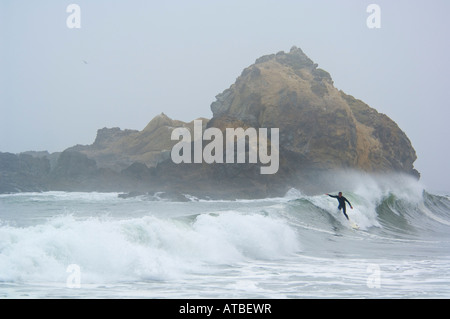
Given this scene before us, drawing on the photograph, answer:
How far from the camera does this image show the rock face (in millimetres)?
44906

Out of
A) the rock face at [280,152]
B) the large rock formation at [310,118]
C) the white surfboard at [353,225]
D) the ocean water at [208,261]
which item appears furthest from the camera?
the large rock formation at [310,118]

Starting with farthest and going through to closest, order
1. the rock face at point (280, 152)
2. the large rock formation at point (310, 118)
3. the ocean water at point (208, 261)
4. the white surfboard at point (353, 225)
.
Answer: the large rock formation at point (310, 118), the rock face at point (280, 152), the white surfboard at point (353, 225), the ocean water at point (208, 261)

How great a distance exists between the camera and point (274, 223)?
15797mm

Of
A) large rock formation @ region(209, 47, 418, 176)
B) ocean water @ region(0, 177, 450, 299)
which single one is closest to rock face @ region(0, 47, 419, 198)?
large rock formation @ region(209, 47, 418, 176)

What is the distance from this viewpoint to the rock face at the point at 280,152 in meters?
44.9

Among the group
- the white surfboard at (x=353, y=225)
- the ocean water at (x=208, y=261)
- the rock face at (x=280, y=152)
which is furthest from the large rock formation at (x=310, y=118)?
the ocean water at (x=208, y=261)

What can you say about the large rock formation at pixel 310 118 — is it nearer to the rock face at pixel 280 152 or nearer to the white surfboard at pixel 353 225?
the rock face at pixel 280 152

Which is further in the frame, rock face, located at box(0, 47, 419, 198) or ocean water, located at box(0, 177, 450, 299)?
rock face, located at box(0, 47, 419, 198)

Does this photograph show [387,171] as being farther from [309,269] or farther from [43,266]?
[43,266]

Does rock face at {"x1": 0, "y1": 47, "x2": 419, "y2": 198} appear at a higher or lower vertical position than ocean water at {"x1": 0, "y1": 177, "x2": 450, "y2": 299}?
higher

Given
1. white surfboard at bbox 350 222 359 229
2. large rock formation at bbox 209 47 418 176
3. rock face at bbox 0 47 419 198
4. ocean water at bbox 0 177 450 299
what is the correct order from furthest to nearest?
large rock formation at bbox 209 47 418 176 < rock face at bbox 0 47 419 198 < white surfboard at bbox 350 222 359 229 < ocean water at bbox 0 177 450 299

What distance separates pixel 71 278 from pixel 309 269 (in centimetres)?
479

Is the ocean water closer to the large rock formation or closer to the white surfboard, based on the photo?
the white surfboard
